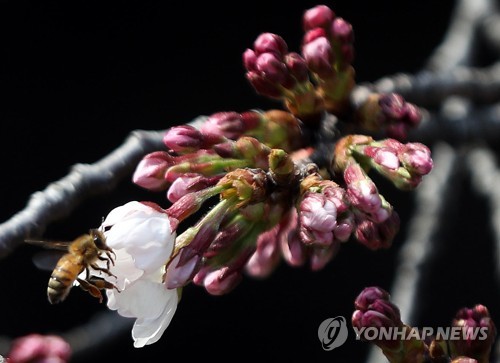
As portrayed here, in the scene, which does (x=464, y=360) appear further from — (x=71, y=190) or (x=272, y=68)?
(x=71, y=190)

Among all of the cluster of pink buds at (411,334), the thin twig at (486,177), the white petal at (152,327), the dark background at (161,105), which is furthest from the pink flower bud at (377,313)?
the dark background at (161,105)

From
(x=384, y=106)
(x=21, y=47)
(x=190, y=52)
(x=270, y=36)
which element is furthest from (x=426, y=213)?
(x=21, y=47)

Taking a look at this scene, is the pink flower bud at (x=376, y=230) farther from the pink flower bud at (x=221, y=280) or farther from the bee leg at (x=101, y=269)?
the bee leg at (x=101, y=269)

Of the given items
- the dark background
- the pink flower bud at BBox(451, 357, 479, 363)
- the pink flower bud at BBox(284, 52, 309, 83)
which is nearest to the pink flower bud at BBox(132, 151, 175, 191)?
the pink flower bud at BBox(284, 52, 309, 83)

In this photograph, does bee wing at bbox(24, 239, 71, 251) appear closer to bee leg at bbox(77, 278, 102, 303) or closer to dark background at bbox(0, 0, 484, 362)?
bee leg at bbox(77, 278, 102, 303)

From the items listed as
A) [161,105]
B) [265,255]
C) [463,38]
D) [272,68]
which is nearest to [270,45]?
[272,68]
